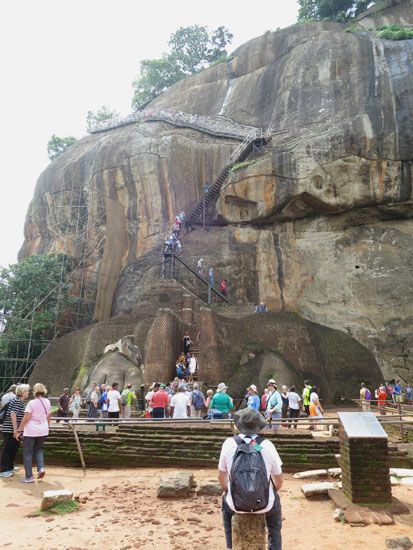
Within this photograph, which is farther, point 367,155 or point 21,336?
point 21,336

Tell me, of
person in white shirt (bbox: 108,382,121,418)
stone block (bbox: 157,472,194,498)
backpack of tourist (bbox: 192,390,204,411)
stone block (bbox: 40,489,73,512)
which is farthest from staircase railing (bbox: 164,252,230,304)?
stone block (bbox: 40,489,73,512)

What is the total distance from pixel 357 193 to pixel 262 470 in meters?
21.2

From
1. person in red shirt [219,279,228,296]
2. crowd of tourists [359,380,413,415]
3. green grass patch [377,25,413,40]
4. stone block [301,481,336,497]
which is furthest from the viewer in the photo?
green grass patch [377,25,413,40]

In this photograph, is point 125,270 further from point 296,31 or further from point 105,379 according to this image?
point 296,31

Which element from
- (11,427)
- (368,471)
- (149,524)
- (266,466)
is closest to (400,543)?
(368,471)

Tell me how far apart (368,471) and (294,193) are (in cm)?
1917

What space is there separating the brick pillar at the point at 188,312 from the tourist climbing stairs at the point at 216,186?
30.2ft

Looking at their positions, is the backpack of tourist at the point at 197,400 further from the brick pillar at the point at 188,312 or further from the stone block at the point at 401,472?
the brick pillar at the point at 188,312

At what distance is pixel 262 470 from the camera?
3100 mm

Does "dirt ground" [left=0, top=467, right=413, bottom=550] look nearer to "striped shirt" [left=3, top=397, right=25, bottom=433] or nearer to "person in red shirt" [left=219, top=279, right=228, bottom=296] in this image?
"striped shirt" [left=3, top=397, right=25, bottom=433]

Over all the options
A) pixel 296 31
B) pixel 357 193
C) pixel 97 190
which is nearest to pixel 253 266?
pixel 357 193

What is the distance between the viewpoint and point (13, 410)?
7.00 meters

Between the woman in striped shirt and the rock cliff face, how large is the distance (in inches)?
499

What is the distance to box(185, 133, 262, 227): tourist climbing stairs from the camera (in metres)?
26.0
